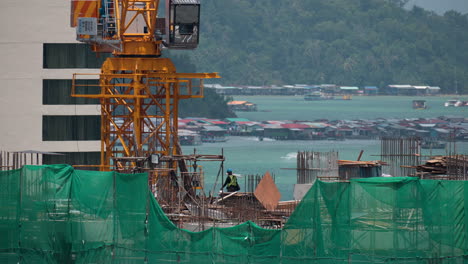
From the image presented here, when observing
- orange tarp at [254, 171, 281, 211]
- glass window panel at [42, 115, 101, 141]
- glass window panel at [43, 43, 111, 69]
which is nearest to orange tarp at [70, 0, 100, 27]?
glass window panel at [43, 43, 111, 69]

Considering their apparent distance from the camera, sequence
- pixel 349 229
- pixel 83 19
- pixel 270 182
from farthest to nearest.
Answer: pixel 83 19 < pixel 270 182 < pixel 349 229

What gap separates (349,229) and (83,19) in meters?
18.0

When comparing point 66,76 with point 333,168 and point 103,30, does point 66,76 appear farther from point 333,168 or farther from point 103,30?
point 333,168

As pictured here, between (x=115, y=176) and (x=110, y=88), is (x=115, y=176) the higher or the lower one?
the lower one

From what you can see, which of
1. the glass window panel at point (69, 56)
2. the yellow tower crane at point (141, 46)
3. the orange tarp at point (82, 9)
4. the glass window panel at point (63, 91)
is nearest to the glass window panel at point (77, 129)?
the glass window panel at point (63, 91)

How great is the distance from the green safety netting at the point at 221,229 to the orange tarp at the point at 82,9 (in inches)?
613

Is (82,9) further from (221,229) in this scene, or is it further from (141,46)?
(221,229)

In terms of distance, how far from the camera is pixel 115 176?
2572 centimetres

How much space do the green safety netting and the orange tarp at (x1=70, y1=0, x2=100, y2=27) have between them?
51.1ft

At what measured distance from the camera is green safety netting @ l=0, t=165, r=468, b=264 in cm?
2428

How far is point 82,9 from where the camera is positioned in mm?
40625

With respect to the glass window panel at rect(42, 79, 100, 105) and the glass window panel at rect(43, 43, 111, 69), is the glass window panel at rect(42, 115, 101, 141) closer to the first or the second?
the glass window panel at rect(42, 79, 100, 105)

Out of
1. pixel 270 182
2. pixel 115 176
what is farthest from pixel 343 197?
pixel 270 182

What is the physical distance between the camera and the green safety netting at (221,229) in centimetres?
2428
